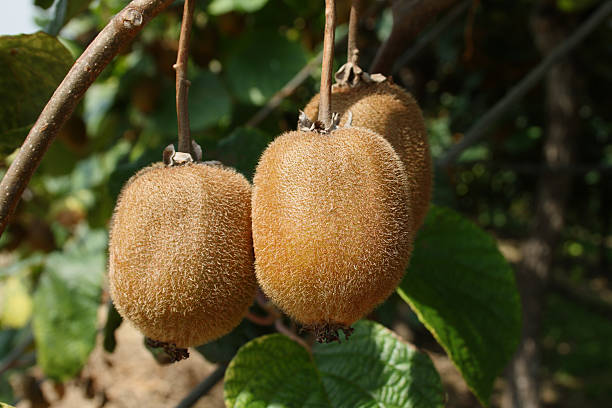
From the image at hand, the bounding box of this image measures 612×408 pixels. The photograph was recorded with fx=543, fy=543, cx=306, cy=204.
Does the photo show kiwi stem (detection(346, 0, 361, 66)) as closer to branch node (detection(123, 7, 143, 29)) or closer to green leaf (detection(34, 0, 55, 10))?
branch node (detection(123, 7, 143, 29))

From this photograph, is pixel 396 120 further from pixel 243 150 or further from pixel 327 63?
pixel 243 150

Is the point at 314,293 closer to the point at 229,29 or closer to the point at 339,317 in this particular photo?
the point at 339,317

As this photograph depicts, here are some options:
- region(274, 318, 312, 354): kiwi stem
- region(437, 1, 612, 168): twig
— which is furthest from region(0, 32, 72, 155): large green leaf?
region(437, 1, 612, 168): twig

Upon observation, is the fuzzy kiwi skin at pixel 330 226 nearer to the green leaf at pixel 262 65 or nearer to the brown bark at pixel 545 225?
the green leaf at pixel 262 65

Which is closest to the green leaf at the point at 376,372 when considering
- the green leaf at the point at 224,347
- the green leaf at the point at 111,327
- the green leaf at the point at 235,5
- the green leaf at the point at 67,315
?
the green leaf at the point at 224,347

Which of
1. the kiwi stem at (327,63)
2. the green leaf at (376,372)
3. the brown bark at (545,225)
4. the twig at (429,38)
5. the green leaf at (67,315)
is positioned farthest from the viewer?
the brown bark at (545,225)
